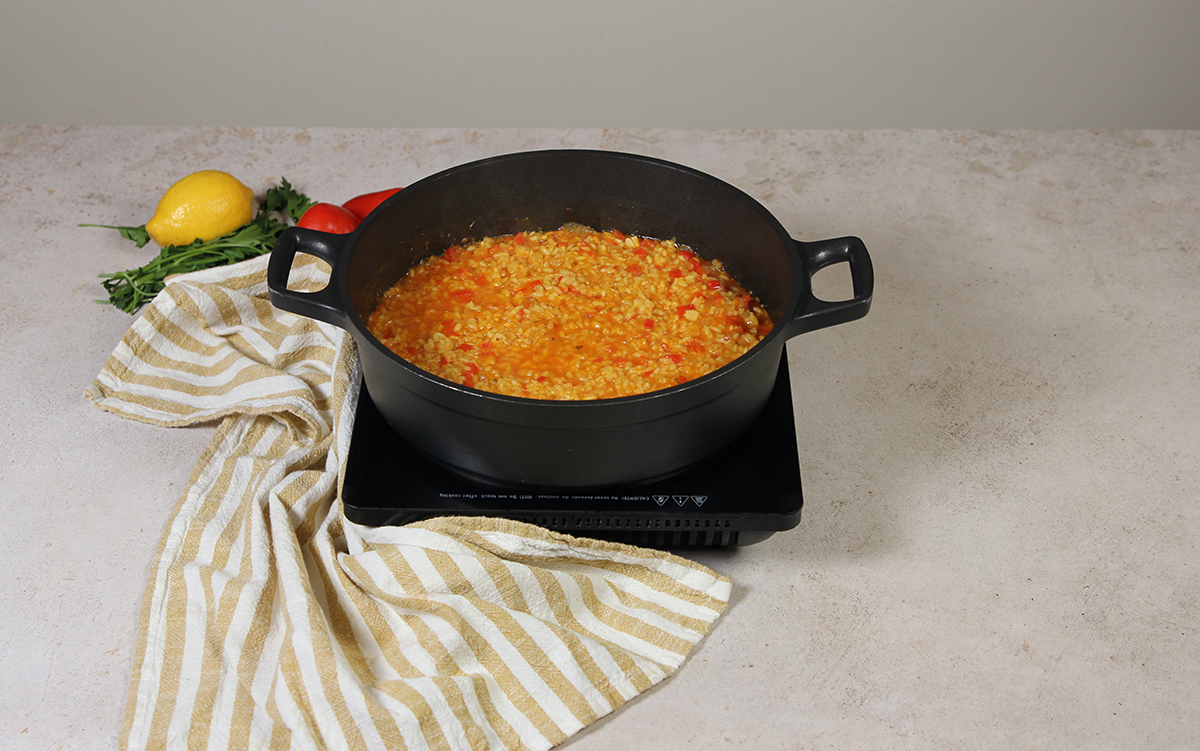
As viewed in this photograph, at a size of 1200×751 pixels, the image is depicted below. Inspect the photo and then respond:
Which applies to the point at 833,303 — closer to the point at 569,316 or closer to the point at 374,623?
the point at 569,316

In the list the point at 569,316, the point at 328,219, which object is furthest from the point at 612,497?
the point at 328,219

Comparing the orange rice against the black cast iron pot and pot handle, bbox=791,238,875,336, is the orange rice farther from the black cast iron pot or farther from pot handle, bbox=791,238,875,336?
pot handle, bbox=791,238,875,336

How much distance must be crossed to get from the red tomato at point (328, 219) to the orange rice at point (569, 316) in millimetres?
405

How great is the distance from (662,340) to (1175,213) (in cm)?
155

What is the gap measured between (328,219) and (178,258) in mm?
319

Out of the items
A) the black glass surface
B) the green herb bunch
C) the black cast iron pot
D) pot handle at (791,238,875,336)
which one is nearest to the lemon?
the green herb bunch

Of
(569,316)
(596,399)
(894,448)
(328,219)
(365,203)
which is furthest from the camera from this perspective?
(365,203)

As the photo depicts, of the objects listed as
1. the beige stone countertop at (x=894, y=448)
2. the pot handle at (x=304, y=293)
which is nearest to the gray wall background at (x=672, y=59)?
the beige stone countertop at (x=894, y=448)

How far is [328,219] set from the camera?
7.61 feet

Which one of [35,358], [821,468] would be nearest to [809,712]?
[821,468]

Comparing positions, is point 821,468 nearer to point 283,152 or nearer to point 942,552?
point 942,552

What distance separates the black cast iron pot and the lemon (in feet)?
1.99

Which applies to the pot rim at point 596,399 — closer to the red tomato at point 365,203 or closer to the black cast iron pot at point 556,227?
the black cast iron pot at point 556,227

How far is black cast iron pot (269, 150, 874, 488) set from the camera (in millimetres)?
1519
